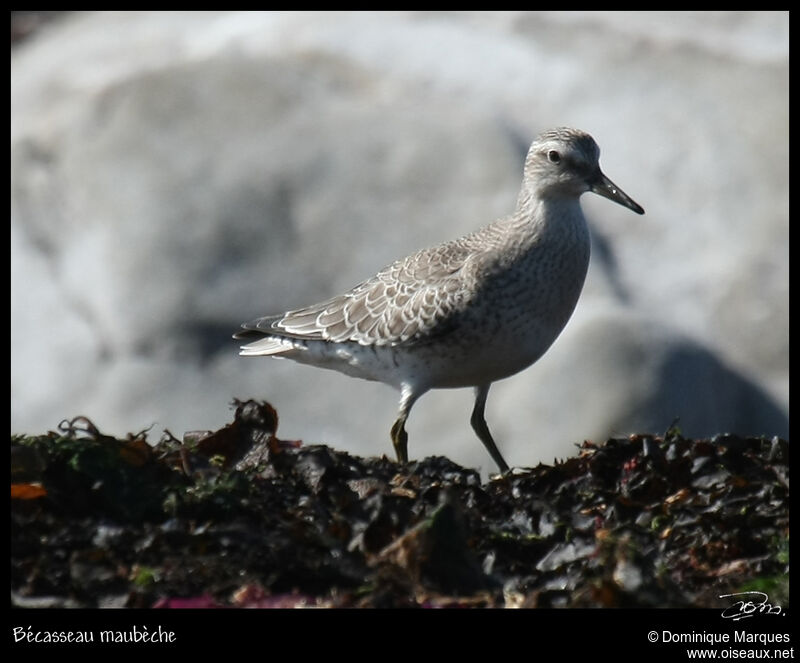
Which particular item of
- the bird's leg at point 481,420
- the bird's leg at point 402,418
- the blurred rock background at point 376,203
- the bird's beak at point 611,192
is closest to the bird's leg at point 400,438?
the bird's leg at point 402,418

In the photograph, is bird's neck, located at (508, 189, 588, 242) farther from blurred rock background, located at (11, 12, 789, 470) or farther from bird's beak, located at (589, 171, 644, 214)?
blurred rock background, located at (11, 12, 789, 470)

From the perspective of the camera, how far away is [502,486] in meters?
5.34

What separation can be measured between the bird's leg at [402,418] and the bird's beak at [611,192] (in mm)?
A: 1468

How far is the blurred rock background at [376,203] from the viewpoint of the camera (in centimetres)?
994

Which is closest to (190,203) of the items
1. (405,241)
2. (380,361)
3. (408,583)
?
(405,241)

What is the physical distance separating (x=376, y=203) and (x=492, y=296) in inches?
168

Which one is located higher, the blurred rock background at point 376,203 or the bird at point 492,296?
the blurred rock background at point 376,203

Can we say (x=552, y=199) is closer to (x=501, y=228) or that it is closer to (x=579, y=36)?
(x=501, y=228)
